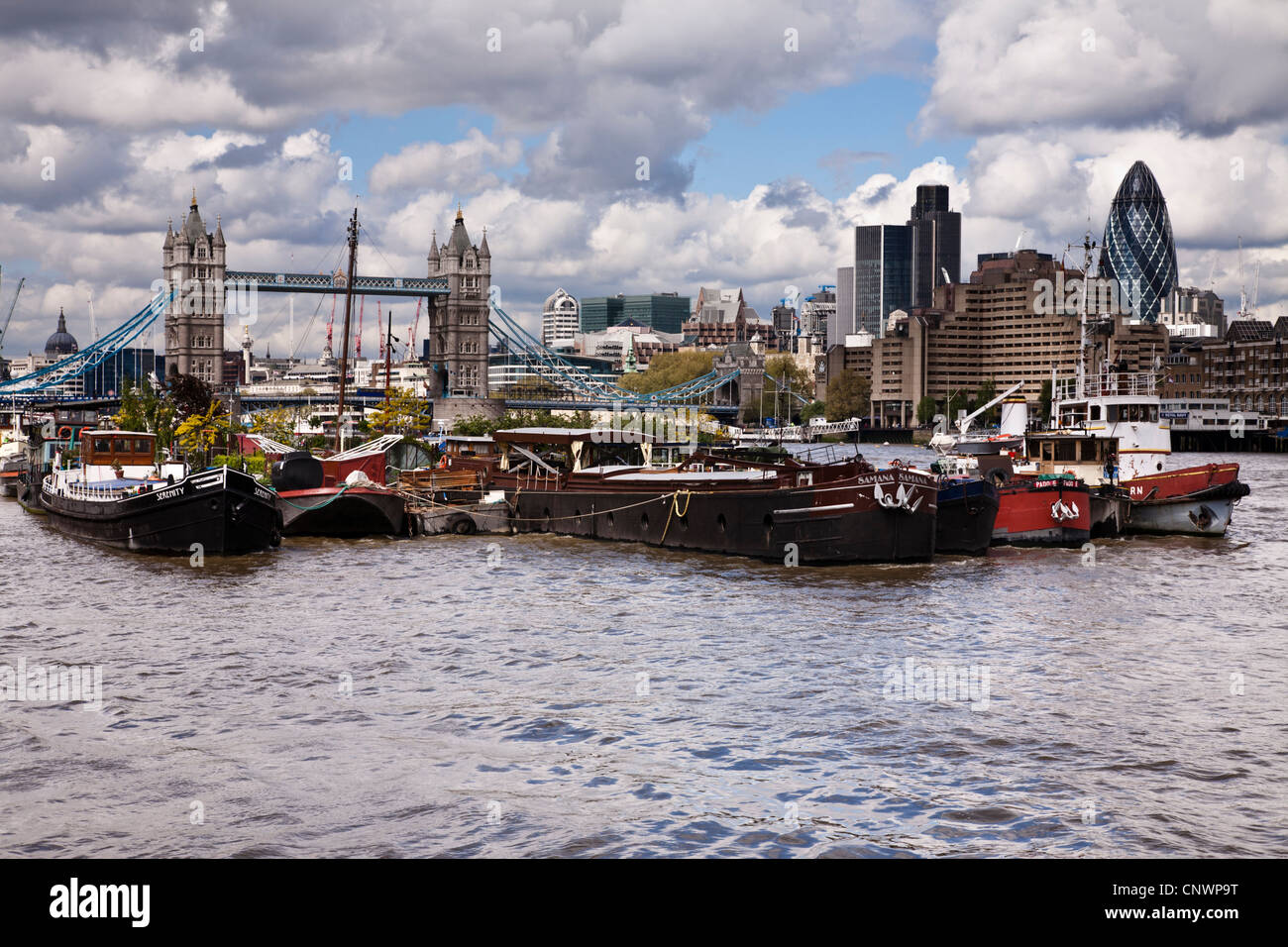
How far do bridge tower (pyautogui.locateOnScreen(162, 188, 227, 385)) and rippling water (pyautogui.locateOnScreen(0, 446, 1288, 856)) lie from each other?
15138 centimetres

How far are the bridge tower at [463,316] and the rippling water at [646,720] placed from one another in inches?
5947

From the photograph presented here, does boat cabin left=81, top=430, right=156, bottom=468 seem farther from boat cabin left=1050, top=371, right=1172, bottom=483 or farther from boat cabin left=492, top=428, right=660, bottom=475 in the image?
boat cabin left=1050, top=371, right=1172, bottom=483

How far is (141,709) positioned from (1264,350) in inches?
7641

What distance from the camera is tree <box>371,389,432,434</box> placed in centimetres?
6443

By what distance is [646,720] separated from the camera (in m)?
14.6

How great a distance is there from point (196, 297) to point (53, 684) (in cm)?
16313

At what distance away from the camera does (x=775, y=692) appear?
16109 mm
